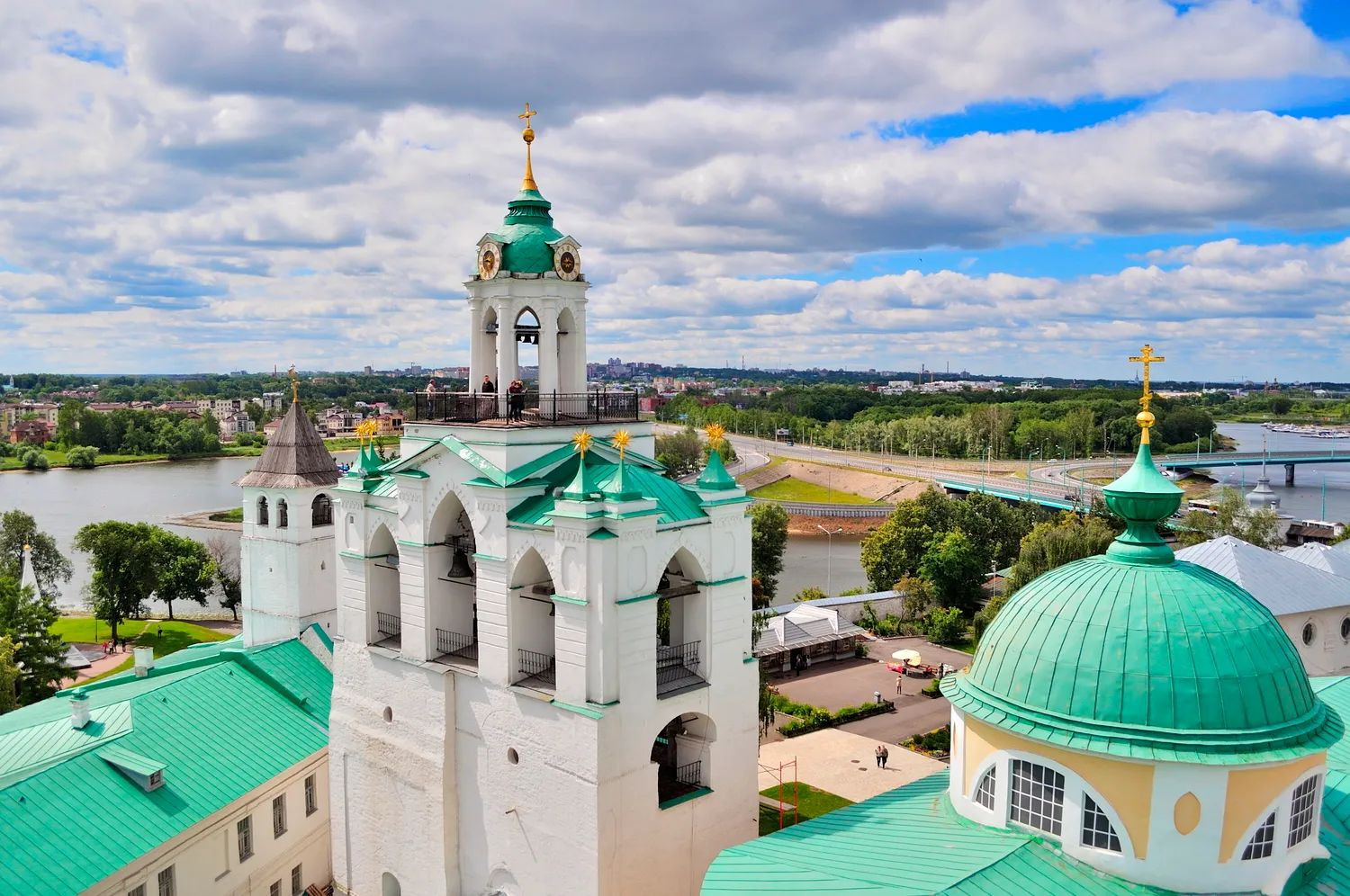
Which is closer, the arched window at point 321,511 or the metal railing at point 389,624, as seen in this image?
the metal railing at point 389,624

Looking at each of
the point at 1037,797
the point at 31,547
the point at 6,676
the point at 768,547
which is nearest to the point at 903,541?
the point at 768,547

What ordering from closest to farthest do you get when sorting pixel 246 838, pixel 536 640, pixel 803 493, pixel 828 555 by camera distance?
pixel 536 640, pixel 246 838, pixel 828 555, pixel 803 493

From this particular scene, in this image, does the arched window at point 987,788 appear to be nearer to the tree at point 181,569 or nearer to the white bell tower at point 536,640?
the white bell tower at point 536,640

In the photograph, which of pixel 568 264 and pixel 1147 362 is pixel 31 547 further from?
pixel 1147 362

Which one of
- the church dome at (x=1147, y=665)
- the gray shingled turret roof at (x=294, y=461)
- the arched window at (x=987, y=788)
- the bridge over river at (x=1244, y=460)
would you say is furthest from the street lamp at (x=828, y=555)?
the bridge over river at (x=1244, y=460)

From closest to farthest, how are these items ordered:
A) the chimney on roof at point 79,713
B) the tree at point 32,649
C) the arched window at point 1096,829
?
the arched window at point 1096,829
the chimney on roof at point 79,713
the tree at point 32,649
